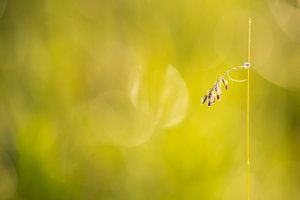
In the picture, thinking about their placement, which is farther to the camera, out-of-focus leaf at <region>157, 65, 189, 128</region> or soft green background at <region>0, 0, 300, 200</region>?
out-of-focus leaf at <region>157, 65, 189, 128</region>

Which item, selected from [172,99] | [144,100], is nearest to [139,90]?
[144,100]

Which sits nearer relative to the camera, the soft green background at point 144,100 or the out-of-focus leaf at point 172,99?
the soft green background at point 144,100

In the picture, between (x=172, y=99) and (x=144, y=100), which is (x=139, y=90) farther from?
(x=172, y=99)

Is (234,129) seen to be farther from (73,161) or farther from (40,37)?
(40,37)

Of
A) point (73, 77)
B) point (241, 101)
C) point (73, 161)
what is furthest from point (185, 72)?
point (73, 161)

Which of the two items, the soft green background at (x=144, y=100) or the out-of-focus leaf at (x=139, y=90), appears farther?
the out-of-focus leaf at (x=139, y=90)
